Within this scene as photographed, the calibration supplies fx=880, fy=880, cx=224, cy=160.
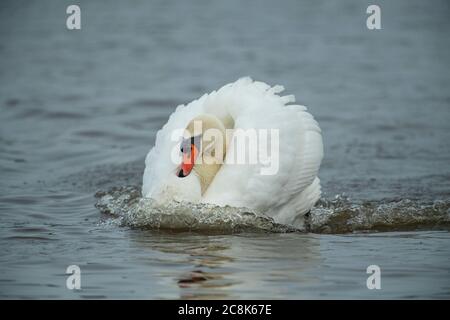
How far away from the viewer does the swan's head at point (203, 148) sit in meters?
8.08

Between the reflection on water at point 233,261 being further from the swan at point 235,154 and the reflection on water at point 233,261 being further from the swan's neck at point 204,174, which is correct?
the swan's neck at point 204,174

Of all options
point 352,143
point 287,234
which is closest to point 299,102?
point 352,143

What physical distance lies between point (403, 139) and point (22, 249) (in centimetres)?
687

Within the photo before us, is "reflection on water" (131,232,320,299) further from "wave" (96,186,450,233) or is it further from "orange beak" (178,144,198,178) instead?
"orange beak" (178,144,198,178)

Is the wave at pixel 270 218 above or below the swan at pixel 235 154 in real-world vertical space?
below

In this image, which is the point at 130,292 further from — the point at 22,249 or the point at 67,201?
the point at 67,201

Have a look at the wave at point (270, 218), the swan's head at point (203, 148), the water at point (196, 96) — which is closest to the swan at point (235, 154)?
the swan's head at point (203, 148)

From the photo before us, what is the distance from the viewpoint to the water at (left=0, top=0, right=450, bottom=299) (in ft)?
22.5

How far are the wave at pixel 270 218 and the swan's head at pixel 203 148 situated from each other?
337mm

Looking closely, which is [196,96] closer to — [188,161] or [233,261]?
[188,161]

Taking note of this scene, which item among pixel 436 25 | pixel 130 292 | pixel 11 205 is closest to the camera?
pixel 130 292

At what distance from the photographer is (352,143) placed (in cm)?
1263

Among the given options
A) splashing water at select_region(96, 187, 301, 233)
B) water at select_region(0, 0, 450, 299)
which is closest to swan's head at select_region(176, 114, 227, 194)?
splashing water at select_region(96, 187, 301, 233)

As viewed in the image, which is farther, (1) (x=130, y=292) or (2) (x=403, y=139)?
(2) (x=403, y=139)
